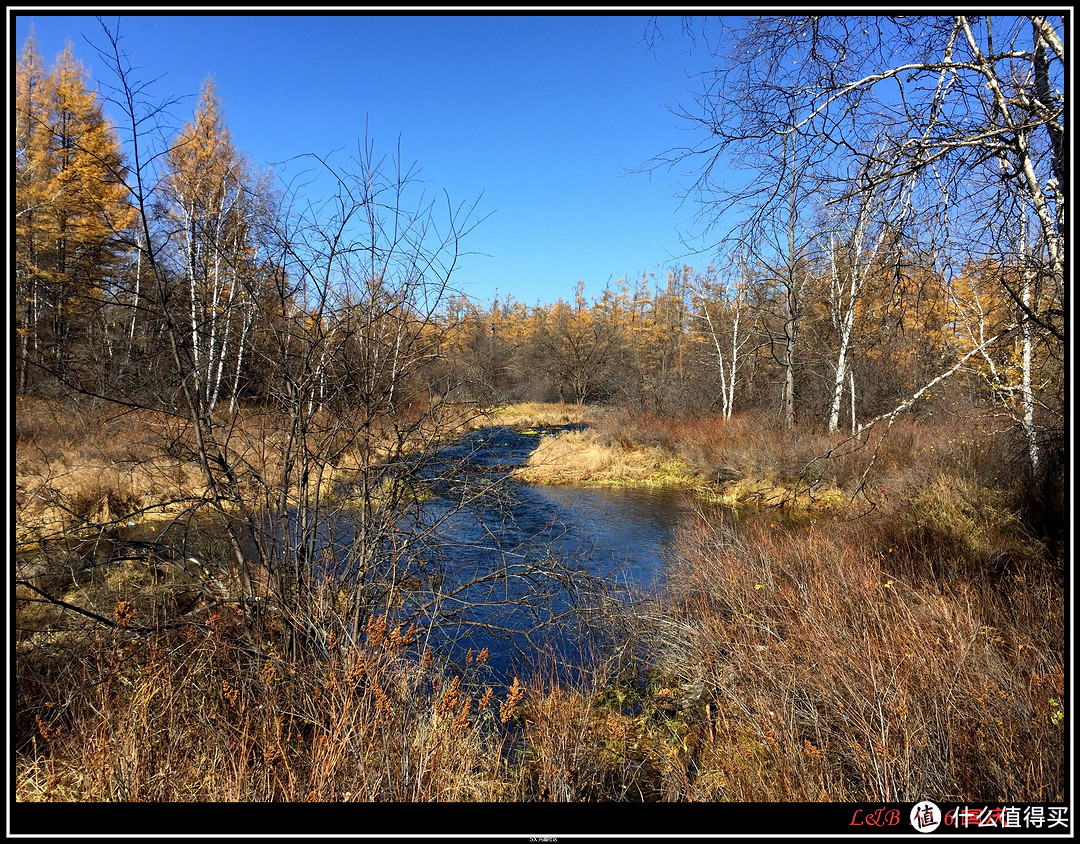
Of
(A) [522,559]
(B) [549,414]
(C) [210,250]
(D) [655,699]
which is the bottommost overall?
(D) [655,699]

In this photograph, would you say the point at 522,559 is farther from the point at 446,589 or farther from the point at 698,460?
the point at 698,460

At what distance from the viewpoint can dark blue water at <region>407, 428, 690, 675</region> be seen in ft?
14.8

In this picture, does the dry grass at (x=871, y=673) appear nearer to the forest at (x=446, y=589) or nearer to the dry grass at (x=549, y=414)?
the forest at (x=446, y=589)

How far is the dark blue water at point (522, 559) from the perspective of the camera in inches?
178

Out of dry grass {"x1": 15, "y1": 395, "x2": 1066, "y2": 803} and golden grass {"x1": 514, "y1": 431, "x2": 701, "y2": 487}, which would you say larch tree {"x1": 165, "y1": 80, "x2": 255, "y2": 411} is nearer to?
dry grass {"x1": 15, "y1": 395, "x2": 1066, "y2": 803}

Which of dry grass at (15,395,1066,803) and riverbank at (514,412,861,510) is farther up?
riverbank at (514,412,861,510)

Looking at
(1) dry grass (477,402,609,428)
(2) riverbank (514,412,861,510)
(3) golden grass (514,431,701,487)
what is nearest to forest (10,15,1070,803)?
(2) riverbank (514,412,861,510)

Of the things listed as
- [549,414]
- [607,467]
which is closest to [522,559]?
[607,467]

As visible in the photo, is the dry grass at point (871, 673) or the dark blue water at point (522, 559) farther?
the dark blue water at point (522, 559)

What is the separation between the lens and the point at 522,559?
22.0ft

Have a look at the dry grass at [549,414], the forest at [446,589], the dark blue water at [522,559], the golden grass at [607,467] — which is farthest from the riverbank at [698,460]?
the dry grass at [549,414]

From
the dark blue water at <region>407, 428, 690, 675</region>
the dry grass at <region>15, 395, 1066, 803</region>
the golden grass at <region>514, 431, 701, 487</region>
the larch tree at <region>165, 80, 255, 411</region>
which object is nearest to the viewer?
the dry grass at <region>15, 395, 1066, 803</region>

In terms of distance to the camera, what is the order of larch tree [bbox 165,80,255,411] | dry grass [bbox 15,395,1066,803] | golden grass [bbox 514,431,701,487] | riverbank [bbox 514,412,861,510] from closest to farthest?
dry grass [bbox 15,395,1066,803] < larch tree [bbox 165,80,255,411] < riverbank [bbox 514,412,861,510] < golden grass [bbox 514,431,701,487]
